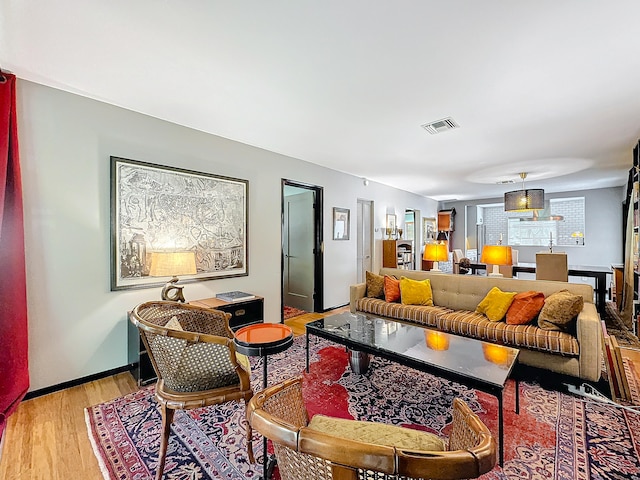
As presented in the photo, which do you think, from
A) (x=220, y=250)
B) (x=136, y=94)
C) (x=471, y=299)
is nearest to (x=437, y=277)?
(x=471, y=299)

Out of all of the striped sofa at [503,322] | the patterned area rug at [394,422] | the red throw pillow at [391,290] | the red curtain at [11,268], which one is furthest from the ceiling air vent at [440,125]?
the red curtain at [11,268]

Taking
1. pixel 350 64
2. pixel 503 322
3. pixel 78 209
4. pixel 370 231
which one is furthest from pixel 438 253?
pixel 78 209

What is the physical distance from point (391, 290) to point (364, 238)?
240 cm

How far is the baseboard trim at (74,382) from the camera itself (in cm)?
231

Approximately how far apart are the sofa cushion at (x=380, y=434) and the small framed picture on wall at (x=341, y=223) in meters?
4.10

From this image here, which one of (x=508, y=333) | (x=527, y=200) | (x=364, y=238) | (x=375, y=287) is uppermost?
(x=527, y=200)

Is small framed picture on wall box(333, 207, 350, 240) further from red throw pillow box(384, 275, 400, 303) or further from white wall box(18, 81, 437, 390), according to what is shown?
white wall box(18, 81, 437, 390)

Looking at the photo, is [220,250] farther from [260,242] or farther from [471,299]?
[471,299]

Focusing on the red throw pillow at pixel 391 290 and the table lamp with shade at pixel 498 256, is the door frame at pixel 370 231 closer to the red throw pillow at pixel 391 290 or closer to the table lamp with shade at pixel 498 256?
the red throw pillow at pixel 391 290

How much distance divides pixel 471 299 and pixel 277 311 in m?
2.57

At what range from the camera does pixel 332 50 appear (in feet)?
6.27

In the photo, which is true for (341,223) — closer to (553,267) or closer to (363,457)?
(553,267)

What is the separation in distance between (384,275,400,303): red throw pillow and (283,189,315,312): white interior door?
4.97ft

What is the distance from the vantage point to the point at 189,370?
1624 mm
